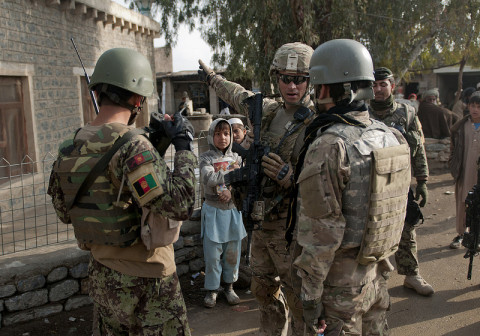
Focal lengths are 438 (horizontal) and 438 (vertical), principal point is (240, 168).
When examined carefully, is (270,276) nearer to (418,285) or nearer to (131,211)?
(131,211)

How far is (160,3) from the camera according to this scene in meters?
Answer: 11.9

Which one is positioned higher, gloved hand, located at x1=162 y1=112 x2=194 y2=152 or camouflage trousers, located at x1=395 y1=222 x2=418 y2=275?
gloved hand, located at x1=162 y1=112 x2=194 y2=152

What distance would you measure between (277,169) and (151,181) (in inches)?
37.6

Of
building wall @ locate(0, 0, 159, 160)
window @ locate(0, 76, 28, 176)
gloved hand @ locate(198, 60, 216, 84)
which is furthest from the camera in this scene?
building wall @ locate(0, 0, 159, 160)

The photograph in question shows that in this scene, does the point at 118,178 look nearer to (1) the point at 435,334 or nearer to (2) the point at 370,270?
(2) the point at 370,270

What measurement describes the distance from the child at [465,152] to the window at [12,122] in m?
7.06

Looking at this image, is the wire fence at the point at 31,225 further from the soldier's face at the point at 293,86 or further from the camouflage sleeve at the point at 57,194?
the camouflage sleeve at the point at 57,194

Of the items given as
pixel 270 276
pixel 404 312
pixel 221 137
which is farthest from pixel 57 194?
pixel 404 312

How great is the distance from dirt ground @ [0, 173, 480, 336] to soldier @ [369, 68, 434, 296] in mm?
179

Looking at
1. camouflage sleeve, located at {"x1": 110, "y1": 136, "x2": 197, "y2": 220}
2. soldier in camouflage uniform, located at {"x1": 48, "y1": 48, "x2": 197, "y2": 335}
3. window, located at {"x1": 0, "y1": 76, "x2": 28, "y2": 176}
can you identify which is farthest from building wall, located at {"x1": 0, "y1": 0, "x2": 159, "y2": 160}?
camouflage sleeve, located at {"x1": 110, "y1": 136, "x2": 197, "y2": 220}

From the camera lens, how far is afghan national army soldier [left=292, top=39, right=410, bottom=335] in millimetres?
1996

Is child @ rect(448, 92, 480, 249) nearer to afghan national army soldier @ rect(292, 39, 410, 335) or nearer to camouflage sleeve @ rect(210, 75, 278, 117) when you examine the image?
camouflage sleeve @ rect(210, 75, 278, 117)

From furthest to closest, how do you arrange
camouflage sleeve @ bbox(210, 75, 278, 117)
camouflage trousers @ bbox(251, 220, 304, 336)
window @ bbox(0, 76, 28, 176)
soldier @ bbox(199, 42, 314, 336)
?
1. window @ bbox(0, 76, 28, 176)
2. camouflage sleeve @ bbox(210, 75, 278, 117)
3. camouflage trousers @ bbox(251, 220, 304, 336)
4. soldier @ bbox(199, 42, 314, 336)

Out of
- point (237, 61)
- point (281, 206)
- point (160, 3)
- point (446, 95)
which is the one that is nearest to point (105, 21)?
point (160, 3)
